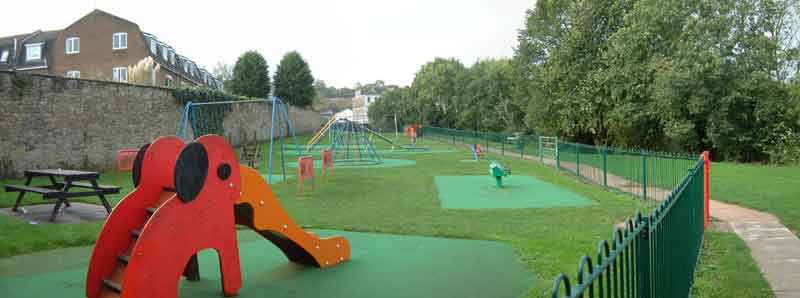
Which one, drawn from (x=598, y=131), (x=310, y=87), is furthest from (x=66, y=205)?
(x=310, y=87)

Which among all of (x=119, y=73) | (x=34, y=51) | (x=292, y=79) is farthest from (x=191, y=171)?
(x=292, y=79)

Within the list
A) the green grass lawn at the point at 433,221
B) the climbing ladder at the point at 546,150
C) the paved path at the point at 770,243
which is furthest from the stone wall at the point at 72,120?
the paved path at the point at 770,243

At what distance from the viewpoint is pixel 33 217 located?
10172 mm

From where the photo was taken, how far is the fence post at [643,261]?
295cm

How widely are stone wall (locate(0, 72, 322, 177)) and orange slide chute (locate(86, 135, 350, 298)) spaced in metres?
13.0

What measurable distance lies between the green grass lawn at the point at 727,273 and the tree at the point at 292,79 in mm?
64636

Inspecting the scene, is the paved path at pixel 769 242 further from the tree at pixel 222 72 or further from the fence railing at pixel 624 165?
the tree at pixel 222 72

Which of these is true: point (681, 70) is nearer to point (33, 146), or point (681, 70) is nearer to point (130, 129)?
point (130, 129)

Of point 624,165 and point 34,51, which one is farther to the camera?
point 34,51

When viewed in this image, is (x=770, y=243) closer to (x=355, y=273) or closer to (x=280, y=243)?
(x=355, y=273)

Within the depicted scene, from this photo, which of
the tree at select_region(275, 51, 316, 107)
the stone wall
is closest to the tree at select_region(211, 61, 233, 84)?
the tree at select_region(275, 51, 316, 107)

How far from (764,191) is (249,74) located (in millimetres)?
55438

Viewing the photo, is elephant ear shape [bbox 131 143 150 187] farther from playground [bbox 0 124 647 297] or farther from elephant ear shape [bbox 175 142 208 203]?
playground [bbox 0 124 647 297]

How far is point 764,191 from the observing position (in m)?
13.6
